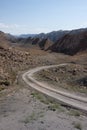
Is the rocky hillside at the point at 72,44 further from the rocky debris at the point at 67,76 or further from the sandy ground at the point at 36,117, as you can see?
the sandy ground at the point at 36,117

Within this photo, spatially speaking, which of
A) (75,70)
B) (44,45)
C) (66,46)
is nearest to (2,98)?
(75,70)

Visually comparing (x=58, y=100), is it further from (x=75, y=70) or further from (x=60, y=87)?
(x=75, y=70)

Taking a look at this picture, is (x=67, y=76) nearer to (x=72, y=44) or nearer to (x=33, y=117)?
(x=33, y=117)

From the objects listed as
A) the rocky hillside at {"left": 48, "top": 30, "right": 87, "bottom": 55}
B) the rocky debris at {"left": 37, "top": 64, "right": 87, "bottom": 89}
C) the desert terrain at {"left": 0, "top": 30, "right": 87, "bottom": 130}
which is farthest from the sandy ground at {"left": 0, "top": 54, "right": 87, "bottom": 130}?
the rocky hillside at {"left": 48, "top": 30, "right": 87, "bottom": 55}

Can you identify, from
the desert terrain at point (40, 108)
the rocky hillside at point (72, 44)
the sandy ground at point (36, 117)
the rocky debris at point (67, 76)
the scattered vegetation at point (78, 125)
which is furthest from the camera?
the rocky hillside at point (72, 44)

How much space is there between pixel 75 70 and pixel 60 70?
3183 millimetres

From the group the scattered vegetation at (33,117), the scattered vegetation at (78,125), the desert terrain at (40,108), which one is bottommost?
the desert terrain at (40,108)

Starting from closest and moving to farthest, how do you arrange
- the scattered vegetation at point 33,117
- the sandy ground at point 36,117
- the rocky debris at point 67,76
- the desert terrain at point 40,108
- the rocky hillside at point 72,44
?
the sandy ground at point 36,117, the desert terrain at point 40,108, the scattered vegetation at point 33,117, the rocky debris at point 67,76, the rocky hillside at point 72,44

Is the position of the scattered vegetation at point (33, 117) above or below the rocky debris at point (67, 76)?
above

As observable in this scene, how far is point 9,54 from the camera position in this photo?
7831cm

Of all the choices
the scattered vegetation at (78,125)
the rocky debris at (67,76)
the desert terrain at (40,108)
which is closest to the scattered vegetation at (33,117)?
the desert terrain at (40,108)

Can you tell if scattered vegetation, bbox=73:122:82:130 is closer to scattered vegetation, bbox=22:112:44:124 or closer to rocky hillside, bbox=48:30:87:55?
scattered vegetation, bbox=22:112:44:124

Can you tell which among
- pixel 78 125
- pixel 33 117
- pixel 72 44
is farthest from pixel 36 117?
pixel 72 44

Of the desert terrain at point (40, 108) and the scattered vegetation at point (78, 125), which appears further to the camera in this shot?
the desert terrain at point (40, 108)
